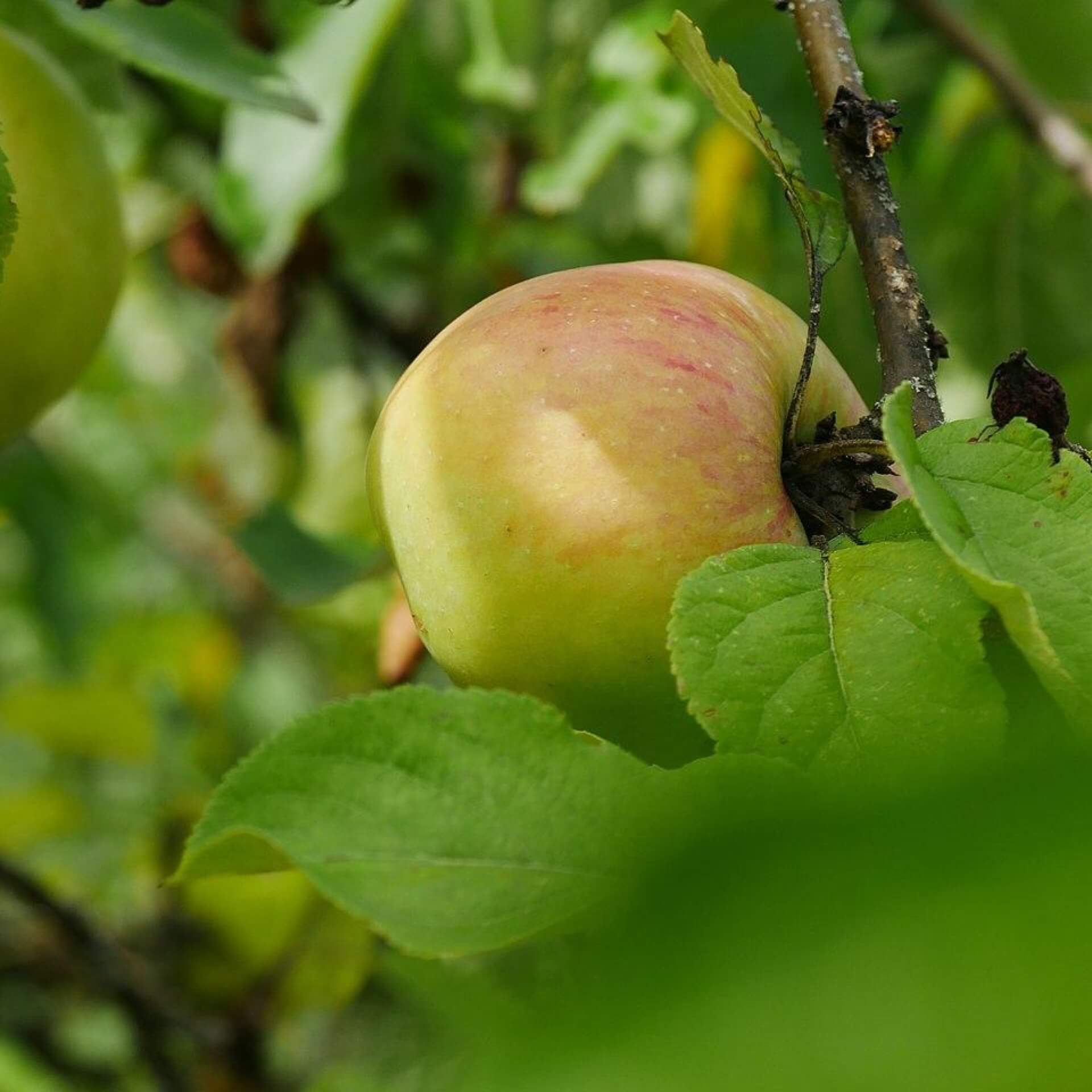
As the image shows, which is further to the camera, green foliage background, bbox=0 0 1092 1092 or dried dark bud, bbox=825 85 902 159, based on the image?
green foliage background, bbox=0 0 1092 1092

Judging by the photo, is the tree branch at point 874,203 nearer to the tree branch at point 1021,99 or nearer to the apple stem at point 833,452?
the apple stem at point 833,452

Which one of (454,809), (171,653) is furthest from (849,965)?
(171,653)

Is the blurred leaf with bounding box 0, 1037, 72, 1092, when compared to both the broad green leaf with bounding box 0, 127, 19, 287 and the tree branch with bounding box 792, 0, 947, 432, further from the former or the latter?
the tree branch with bounding box 792, 0, 947, 432

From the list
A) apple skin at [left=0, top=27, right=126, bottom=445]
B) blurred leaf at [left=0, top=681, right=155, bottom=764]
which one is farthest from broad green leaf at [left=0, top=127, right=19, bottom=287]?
blurred leaf at [left=0, top=681, right=155, bottom=764]

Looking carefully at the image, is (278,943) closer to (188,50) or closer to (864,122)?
(188,50)

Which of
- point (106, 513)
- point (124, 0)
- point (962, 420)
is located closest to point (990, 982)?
point (962, 420)

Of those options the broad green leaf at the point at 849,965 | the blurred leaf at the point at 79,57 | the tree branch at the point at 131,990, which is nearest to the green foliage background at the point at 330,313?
the blurred leaf at the point at 79,57
